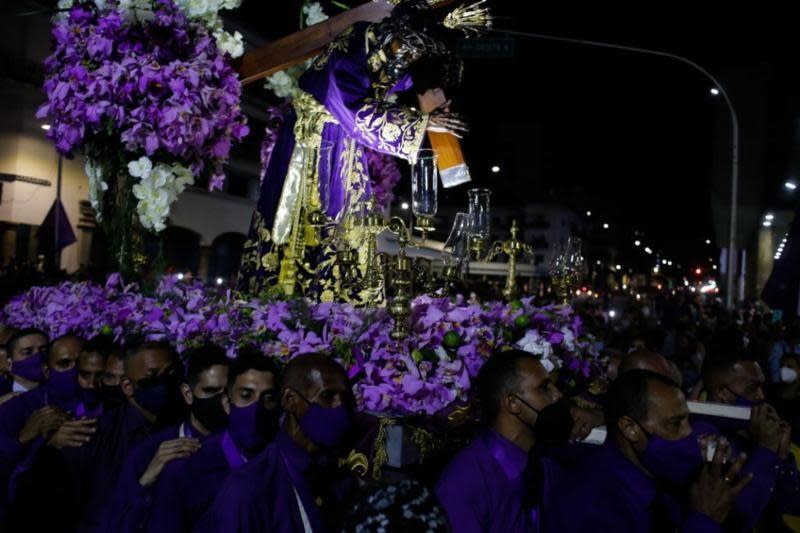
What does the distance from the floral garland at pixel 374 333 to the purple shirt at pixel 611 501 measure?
0.97 metres

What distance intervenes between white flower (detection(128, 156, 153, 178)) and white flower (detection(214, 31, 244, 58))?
1.20m

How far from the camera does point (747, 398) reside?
13.2 ft

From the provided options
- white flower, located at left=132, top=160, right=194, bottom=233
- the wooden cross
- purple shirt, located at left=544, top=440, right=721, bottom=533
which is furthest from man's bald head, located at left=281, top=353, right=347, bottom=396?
the wooden cross

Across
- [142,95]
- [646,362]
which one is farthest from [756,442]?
[142,95]

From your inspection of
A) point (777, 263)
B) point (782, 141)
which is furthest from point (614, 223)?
point (777, 263)

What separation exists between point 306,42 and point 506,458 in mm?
4375

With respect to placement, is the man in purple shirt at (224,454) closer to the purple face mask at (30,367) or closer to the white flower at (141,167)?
the white flower at (141,167)

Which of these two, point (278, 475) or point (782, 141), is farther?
point (782, 141)

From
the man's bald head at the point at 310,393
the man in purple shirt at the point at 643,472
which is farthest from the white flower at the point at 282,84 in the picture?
the man in purple shirt at the point at 643,472

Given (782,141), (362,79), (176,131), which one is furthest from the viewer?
(782,141)

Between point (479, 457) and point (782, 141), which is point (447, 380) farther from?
point (782, 141)

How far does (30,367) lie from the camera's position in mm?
5055

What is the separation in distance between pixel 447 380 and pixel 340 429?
34.9 inches

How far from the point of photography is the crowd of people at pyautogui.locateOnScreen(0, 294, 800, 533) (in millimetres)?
2523
